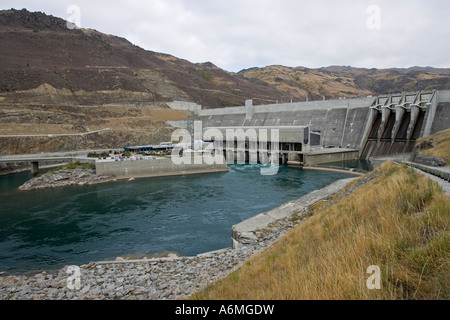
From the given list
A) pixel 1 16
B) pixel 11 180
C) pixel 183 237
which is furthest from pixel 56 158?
pixel 1 16

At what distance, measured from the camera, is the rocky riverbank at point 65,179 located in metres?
27.7

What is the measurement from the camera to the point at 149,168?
105ft

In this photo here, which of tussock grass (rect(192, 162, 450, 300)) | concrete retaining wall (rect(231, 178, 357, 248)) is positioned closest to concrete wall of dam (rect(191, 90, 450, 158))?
concrete retaining wall (rect(231, 178, 357, 248))

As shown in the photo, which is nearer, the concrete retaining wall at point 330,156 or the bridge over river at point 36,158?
the bridge over river at point 36,158

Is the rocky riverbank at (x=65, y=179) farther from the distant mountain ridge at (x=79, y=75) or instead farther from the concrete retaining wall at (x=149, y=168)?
the distant mountain ridge at (x=79, y=75)

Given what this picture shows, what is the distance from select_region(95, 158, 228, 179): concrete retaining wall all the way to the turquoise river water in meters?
1.77

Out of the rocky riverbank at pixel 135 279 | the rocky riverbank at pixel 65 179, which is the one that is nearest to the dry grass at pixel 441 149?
the rocky riverbank at pixel 135 279

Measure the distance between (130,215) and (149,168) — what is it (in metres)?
14.4

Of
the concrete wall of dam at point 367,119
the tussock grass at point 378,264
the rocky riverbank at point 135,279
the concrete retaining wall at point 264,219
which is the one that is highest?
the concrete wall of dam at point 367,119

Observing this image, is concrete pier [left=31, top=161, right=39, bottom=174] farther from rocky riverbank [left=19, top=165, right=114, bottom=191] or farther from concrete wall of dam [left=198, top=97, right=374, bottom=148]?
concrete wall of dam [left=198, top=97, right=374, bottom=148]

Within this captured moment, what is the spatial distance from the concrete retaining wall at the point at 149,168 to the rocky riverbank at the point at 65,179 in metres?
1.05

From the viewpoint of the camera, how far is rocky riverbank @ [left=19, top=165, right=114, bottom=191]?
2769 centimetres

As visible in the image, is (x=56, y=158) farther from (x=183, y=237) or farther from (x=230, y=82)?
(x=230, y=82)

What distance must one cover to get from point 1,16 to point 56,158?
77130 millimetres
